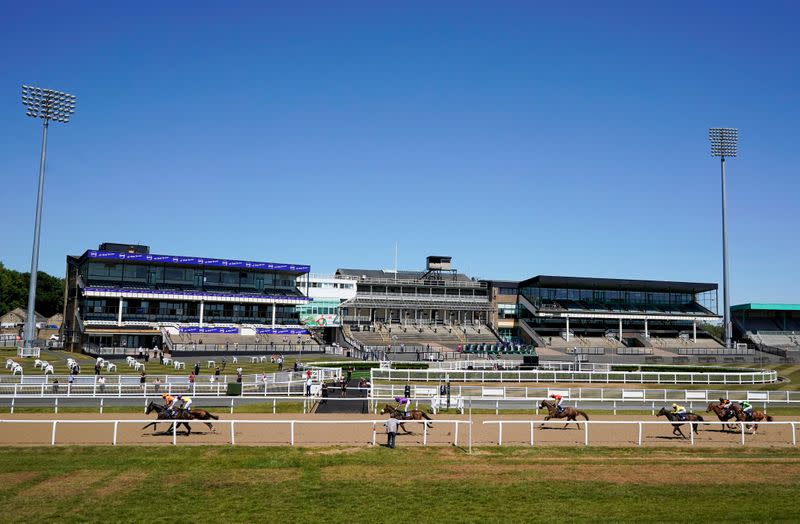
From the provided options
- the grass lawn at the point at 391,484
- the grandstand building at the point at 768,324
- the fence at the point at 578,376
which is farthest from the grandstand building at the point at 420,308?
the grass lawn at the point at 391,484

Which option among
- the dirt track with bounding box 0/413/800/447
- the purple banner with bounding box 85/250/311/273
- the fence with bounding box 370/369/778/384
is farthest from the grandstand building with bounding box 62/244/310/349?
the dirt track with bounding box 0/413/800/447

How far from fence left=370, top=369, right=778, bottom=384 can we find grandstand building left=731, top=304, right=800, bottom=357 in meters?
45.2

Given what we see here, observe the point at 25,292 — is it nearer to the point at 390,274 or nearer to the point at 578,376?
the point at 390,274

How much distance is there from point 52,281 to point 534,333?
94.0m

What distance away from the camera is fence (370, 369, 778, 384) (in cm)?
4656

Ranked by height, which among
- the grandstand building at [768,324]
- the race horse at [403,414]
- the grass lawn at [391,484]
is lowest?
the grass lawn at [391,484]

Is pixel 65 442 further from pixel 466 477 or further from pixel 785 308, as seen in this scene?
pixel 785 308

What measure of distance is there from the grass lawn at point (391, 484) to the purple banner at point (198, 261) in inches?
2209

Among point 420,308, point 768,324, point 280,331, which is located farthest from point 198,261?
point 768,324

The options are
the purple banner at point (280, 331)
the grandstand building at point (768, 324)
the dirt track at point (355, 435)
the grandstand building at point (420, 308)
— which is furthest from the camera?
the grandstand building at point (768, 324)

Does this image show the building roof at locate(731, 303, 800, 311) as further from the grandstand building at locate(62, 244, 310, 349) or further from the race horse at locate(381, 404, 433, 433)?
the race horse at locate(381, 404, 433, 433)

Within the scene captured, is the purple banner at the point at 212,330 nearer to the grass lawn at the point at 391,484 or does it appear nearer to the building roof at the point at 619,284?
the building roof at the point at 619,284

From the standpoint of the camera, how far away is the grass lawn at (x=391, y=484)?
14.1 m

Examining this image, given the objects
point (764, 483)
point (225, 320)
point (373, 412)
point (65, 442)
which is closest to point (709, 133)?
point (225, 320)
